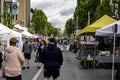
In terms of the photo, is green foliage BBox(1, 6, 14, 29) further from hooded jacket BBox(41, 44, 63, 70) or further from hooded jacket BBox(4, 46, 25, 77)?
hooded jacket BBox(4, 46, 25, 77)

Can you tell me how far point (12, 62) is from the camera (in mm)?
10555

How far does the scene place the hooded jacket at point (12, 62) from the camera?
10438mm

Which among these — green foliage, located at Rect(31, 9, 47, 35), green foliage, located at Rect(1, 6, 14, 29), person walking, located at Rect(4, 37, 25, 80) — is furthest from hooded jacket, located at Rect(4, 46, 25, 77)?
green foliage, located at Rect(31, 9, 47, 35)

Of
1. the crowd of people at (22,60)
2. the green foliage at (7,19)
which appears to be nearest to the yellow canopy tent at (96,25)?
the crowd of people at (22,60)

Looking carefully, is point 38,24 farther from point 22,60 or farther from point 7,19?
point 22,60

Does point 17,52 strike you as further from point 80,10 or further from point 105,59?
point 80,10

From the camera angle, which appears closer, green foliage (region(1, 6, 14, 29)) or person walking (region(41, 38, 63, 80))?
person walking (region(41, 38, 63, 80))

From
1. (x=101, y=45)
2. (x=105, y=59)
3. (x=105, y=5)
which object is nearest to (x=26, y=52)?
(x=105, y=59)

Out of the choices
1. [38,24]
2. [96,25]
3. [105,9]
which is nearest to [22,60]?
[96,25]

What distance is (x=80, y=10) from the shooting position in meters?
79.6

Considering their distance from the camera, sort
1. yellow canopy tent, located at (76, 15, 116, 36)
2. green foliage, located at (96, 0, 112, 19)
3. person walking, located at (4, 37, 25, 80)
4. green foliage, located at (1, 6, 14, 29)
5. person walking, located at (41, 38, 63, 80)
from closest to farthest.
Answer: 1. person walking, located at (4, 37, 25, 80)
2. person walking, located at (41, 38, 63, 80)
3. yellow canopy tent, located at (76, 15, 116, 36)
4. green foliage, located at (1, 6, 14, 29)
5. green foliage, located at (96, 0, 112, 19)

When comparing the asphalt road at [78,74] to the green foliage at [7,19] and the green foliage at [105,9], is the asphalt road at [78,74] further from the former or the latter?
the green foliage at [105,9]

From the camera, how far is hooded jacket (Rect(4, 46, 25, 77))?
10438 mm

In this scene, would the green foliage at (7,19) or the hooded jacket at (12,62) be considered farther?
the green foliage at (7,19)
